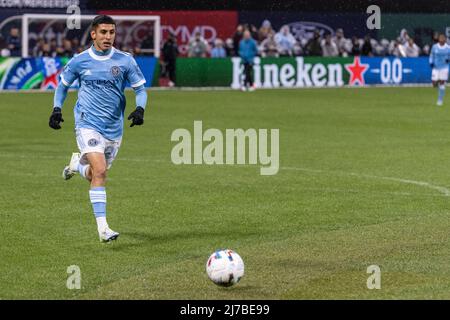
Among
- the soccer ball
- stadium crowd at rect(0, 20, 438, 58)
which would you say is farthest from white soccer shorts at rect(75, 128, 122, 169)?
stadium crowd at rect(0, 20, 438, 58)

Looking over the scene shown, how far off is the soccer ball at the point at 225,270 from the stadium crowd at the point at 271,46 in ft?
100

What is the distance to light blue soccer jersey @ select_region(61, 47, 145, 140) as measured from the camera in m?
12.0

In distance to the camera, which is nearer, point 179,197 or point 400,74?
point 179,197

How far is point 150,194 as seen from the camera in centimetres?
1535

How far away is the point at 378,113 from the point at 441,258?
20035 mm

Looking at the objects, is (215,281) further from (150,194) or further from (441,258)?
(150,194)

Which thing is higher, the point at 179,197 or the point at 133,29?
the point at 133,29

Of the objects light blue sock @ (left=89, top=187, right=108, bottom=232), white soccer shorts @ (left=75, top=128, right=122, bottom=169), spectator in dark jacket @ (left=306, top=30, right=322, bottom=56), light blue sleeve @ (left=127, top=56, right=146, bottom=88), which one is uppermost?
spectator in dark jacket @ (left=306, top=30, right=322, bottom=56)

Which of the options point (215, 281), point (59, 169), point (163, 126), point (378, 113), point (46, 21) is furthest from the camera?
point (46, 21)

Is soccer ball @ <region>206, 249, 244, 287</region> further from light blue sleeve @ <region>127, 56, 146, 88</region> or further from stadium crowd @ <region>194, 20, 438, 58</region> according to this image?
stadium crowd @ <region>194, 20, 438, 58</region>

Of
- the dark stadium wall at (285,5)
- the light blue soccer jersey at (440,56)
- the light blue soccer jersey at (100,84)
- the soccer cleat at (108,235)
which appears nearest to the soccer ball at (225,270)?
the soccer cleat at (108,235)

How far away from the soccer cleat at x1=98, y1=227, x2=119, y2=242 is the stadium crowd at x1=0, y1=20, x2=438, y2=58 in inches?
1116

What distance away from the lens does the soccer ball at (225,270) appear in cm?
919
